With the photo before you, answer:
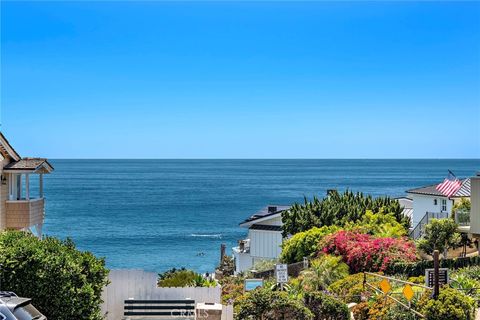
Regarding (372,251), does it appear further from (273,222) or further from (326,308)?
(273,222)

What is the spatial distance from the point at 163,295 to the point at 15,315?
743cm

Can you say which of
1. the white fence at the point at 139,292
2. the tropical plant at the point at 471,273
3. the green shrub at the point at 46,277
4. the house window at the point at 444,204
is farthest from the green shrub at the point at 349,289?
the house window at the point at 444,204

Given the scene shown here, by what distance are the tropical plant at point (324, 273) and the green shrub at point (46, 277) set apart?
34.2 ft

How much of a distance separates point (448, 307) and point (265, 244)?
94.0 ft

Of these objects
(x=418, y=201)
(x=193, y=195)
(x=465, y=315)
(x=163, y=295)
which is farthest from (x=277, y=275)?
(x=193, y=195)

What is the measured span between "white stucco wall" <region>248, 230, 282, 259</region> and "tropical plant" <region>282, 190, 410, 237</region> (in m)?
2.56

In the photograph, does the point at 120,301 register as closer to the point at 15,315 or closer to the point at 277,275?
the point at 277,275

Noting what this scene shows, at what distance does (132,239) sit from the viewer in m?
80.4

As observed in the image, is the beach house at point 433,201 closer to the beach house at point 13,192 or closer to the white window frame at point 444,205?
the white window frame at point 444,205

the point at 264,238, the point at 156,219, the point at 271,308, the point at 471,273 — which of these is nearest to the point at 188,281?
the point at 271,308

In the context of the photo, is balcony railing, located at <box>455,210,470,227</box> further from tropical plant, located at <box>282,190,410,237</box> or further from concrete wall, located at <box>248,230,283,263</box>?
concrete wall, located at <box>248,230,283,263</box>

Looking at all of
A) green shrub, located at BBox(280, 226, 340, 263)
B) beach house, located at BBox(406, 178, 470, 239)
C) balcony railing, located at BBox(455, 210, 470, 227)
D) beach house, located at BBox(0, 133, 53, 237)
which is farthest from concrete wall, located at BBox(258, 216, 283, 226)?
beach house, located at BBox(0, 133, 53, 237)

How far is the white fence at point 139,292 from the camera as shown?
18172 millimetres

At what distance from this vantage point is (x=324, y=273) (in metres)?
25.1
